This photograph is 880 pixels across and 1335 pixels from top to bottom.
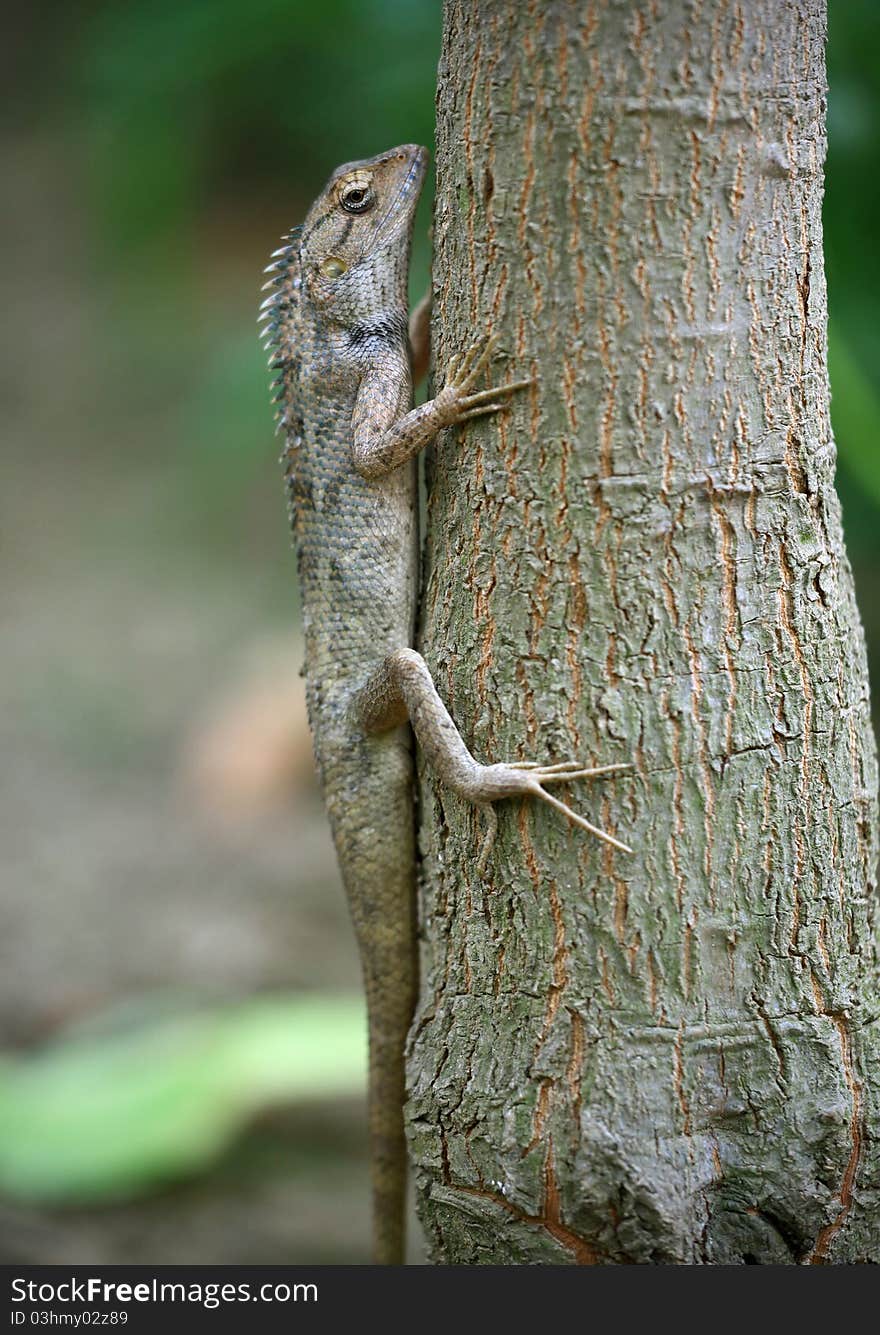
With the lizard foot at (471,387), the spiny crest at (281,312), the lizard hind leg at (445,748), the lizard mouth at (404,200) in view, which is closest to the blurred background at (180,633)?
the lizard mouth at (404,200)

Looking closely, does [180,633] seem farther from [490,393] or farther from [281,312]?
[490,393]

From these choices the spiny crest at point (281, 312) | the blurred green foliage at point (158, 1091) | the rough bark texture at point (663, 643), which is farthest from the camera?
the blurred green foliage at point (158, 1091)

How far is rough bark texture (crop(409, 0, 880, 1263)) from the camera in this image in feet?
6.69

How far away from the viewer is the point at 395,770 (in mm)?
2752

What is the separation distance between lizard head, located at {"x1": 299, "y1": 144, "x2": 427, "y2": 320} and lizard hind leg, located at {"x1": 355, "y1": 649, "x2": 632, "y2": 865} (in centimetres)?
112

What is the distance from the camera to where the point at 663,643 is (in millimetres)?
2104

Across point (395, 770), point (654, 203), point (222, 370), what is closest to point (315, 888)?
point (222, 370)

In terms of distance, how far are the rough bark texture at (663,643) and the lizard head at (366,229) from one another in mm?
843

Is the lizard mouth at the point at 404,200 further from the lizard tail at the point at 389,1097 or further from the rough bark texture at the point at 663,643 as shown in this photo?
the lizard tail at the point at 389,1097

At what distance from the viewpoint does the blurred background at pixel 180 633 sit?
4.49m

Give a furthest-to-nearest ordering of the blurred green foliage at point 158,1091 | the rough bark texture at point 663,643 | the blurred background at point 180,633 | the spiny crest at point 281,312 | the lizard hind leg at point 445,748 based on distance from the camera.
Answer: the blurred background at point 180,633 → the blurred green foliage at point 158,1091 → the spiny crest at point 281,312 → the lizard hind leg at point 445,748 → the rough bark texture at point 663,643

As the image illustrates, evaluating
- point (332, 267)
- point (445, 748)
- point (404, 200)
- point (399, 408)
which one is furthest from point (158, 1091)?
point (404, 200)

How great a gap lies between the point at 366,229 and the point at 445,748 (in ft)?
5.15

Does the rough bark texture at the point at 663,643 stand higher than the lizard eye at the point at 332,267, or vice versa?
the lizard eye at the point at 332,267
